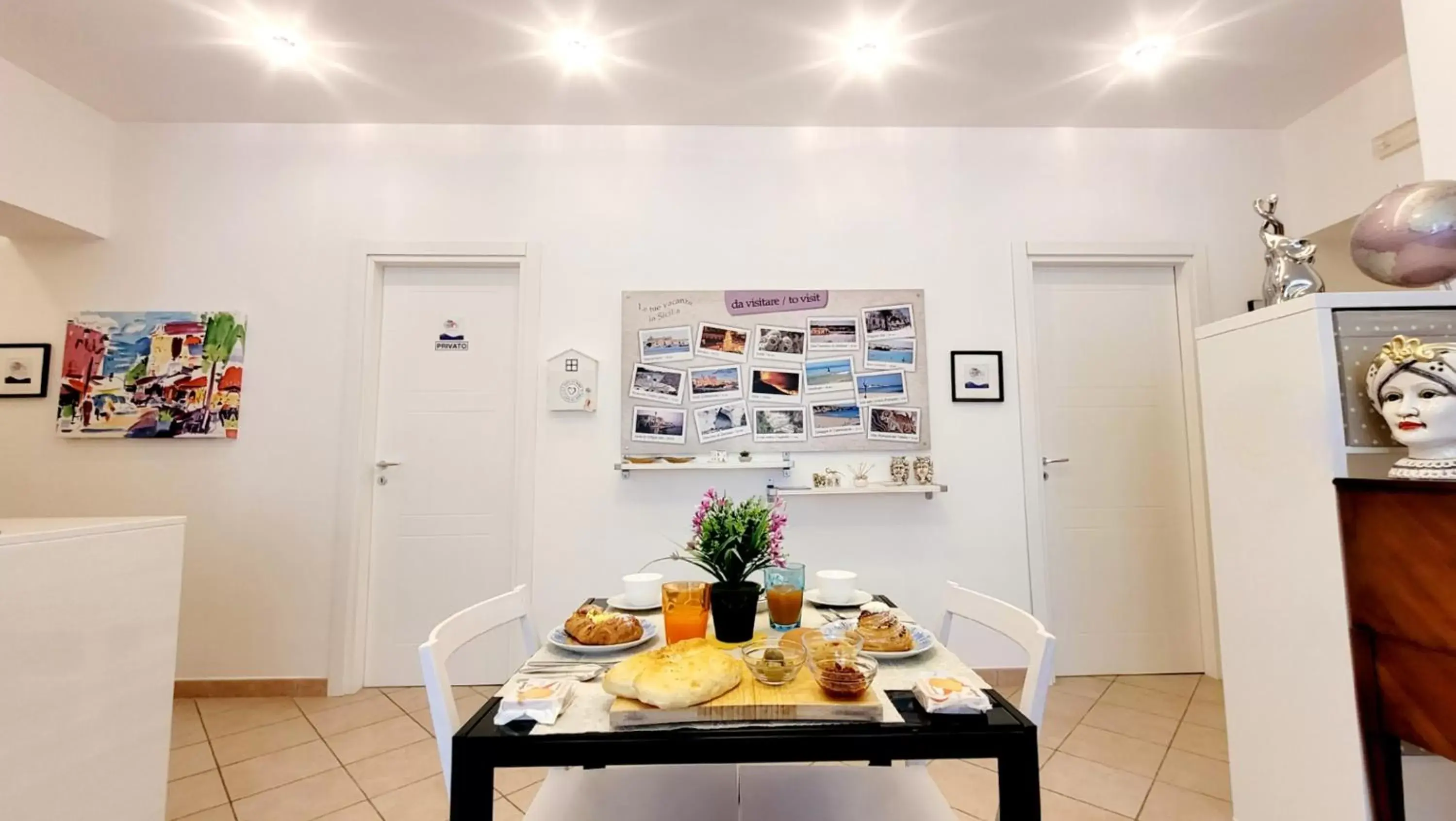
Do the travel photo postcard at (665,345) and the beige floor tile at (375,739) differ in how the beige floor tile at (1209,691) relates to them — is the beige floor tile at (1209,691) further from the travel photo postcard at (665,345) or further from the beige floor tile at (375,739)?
the beige floor tile at (375,739)

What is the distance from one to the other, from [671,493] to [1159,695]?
7.86ft

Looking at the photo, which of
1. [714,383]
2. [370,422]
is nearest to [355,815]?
[370,422]

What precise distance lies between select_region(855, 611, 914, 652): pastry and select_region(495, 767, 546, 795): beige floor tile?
1.35 metres

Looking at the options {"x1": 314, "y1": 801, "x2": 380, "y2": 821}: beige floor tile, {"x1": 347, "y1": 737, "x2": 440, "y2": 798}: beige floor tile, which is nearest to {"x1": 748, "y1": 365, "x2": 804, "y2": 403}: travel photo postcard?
{"x1": 347, "y1": 737, "x2": 440, "y2": 798}: beige floor tile

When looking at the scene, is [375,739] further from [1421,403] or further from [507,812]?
[1421,403]

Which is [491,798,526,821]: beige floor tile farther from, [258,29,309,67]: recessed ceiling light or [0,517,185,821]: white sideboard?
[258,29,309,67]: recessed ceiling light

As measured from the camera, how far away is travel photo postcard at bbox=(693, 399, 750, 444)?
2764 mm

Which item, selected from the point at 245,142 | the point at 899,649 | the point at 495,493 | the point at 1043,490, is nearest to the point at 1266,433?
the point at 899,649

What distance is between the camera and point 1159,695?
2594 mm

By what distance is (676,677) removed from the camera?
0.85 m

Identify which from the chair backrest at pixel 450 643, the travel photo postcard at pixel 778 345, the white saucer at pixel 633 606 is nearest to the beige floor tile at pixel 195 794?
the chair backrest at pixel 450 643

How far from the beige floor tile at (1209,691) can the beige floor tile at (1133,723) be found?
350mm

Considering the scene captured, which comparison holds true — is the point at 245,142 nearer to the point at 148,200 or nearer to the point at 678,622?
the point at 148,200

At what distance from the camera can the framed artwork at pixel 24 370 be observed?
8.77 feet
